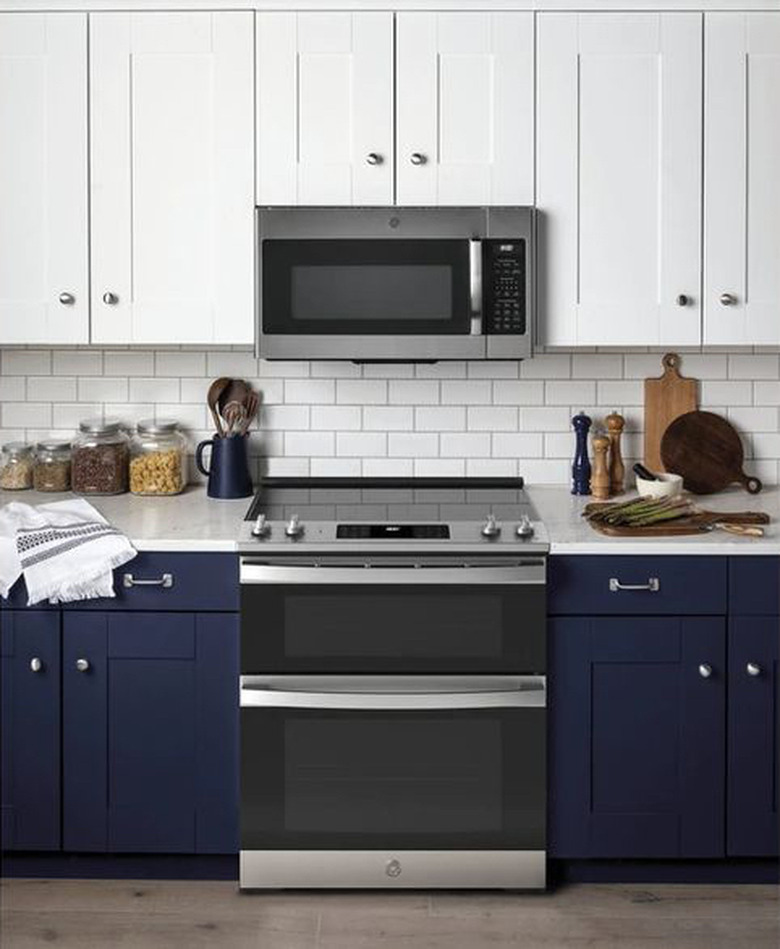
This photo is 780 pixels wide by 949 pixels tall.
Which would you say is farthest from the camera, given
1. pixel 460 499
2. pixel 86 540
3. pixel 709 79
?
pixel 460 499

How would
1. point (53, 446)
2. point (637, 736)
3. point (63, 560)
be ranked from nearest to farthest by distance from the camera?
point (63, 560)
point (637, 736)
point (53, 446)

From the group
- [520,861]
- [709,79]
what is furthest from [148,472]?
[709,79]

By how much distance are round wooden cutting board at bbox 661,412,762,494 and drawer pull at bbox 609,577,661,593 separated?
680 millimetres

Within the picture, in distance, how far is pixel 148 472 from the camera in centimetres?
391

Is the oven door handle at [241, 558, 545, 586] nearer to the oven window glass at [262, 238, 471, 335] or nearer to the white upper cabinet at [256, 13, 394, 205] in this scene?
the oven window glass at [262, 238, 471, 335]

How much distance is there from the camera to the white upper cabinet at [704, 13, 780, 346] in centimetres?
365

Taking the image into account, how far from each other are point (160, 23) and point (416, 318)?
1.01 metres

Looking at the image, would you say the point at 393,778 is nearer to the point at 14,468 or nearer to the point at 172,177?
the point at 14,468

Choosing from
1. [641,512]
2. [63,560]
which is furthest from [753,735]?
[63,560]

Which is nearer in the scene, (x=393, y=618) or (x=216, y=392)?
(x=393, y=618)

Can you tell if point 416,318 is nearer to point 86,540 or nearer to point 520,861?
point 86,540

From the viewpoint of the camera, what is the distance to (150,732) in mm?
3465

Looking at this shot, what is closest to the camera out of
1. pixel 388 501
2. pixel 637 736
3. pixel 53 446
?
pixel 637 736

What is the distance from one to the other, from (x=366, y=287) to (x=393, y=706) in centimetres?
107
